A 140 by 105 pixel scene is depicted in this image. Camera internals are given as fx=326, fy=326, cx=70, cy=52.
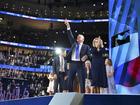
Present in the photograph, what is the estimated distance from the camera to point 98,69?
619 centimetres

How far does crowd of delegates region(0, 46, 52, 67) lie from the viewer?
28.2 metres

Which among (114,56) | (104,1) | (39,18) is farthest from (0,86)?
(114,56)

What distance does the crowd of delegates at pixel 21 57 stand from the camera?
28.2m

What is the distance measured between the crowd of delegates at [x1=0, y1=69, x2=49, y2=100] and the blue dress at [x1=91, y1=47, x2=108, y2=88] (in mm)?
19294

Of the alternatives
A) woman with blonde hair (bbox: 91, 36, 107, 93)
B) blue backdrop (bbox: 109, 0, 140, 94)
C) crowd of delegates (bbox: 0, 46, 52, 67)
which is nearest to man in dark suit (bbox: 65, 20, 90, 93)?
woman with blonde hair (bbox: 91, 36, 107, 93)

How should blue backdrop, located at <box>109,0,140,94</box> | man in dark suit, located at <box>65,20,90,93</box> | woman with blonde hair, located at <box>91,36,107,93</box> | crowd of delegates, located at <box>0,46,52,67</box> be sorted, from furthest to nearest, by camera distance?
crowd of delegates, located at <box>0,46,52,67</box>, blue backdrop, located at <box>109,0,140,94</box>, man in dark suit, located at <box>65,20,90,93</box>, woman with blonde hair, located at <box>91,36,107,93</box>

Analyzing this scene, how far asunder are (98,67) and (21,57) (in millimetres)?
23418

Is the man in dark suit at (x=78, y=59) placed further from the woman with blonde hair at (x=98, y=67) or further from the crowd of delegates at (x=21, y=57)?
the crowd of delegates at (x=21, y=57)

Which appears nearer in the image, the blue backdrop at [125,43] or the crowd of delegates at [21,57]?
the blue backdrop at [125,43]

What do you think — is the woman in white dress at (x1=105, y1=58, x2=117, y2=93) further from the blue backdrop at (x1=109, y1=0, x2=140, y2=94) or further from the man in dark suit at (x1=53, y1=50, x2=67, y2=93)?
the man in dark suit at (x1=53, y1=50, x2=67, y2=93)

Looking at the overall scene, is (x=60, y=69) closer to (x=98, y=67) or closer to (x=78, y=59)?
(x=78, y=59)

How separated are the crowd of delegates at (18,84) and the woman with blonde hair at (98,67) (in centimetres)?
1924

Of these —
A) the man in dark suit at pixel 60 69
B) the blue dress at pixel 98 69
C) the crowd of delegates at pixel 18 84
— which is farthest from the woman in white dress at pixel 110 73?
the crowd of delegates at pixel 18 84

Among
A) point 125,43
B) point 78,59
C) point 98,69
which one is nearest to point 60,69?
point 78,59
